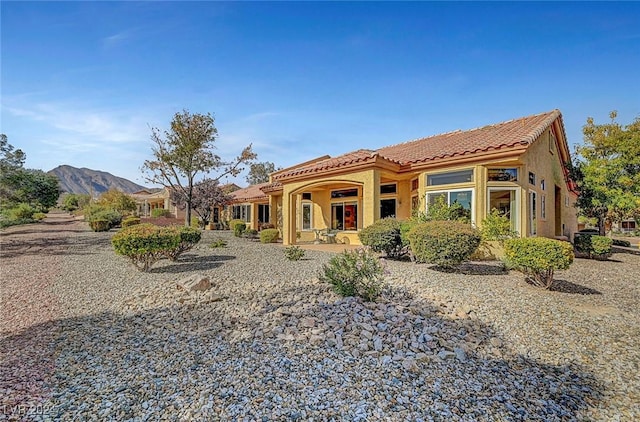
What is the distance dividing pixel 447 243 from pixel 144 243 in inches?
354

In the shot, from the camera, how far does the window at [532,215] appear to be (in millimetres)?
12953

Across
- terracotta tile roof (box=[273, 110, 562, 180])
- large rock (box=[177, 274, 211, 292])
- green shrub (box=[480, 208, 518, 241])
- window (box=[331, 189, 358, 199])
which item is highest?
terracotta tile roof (box=[273, 110, 562, 180])

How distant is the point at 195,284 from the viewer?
7.38 m

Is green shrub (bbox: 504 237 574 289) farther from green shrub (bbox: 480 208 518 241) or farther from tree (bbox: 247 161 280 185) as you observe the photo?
tree (bbox: 247 161 280 185)

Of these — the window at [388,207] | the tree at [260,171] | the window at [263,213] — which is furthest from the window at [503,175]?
the tree at [260,171]

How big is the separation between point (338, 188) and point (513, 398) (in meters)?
15.4

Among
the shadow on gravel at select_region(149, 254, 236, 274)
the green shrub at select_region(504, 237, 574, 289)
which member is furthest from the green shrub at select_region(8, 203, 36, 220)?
the green shrub at select_region(504, 237, 574, 289)

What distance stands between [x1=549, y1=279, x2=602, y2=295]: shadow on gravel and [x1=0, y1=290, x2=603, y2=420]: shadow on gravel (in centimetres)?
433

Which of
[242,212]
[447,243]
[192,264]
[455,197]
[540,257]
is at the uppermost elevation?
[455,197]

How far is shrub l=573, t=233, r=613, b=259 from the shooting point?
1363cm

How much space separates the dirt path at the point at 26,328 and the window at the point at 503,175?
45.0 ft

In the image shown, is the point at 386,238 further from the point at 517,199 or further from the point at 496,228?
the point at 517,199

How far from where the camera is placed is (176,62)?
1188 cm

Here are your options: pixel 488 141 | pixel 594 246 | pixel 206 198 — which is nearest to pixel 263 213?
pixel 206 198
